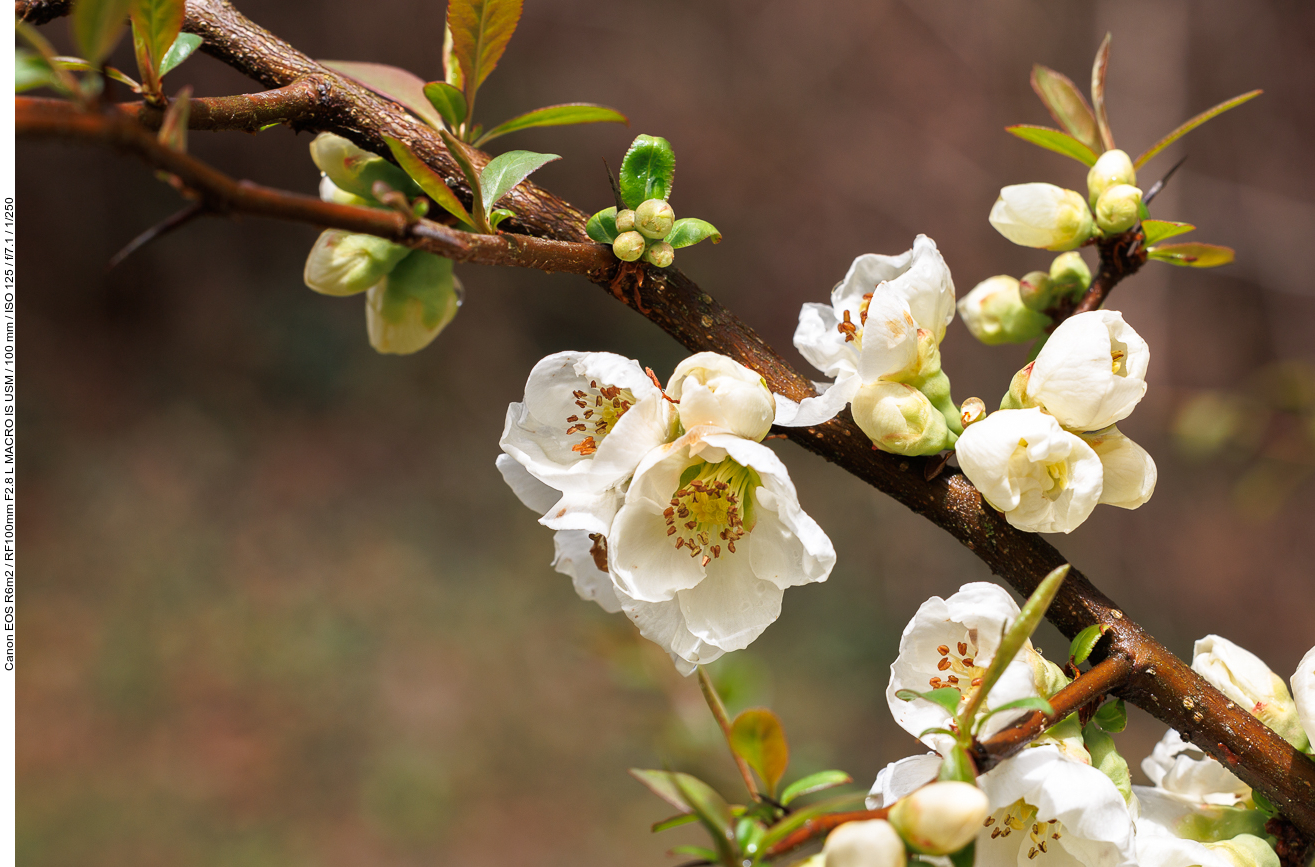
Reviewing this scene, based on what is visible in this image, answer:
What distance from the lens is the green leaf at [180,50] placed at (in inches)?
15.8

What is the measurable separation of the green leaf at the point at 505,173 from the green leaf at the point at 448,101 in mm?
64

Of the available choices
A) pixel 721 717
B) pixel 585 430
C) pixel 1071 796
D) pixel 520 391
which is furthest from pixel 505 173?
pixel 520 391

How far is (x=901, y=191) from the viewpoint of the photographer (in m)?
2.96

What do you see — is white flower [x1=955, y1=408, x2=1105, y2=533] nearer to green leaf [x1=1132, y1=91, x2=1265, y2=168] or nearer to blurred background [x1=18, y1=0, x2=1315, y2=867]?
green leaf [x1=1132, y1=91, x2=1265, y2=168]

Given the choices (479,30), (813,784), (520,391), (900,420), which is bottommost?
(520,391)

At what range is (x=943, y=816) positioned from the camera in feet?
0.89

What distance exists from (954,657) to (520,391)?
2541 millimetres

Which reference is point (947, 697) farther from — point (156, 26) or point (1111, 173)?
point (156, 26)

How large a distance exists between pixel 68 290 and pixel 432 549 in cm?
169

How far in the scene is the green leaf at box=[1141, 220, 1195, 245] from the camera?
18.5 inches

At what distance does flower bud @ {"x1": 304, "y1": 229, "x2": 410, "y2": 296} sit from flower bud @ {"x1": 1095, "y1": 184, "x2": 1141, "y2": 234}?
17.1 inches

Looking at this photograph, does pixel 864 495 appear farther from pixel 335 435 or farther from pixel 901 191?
pixel 335 435

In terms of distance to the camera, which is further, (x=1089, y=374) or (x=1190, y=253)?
(x=1190, y=253)

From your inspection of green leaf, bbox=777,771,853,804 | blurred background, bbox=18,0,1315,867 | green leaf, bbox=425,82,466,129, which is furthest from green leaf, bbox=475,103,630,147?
blurred background, bbox=18,0,1315,867
